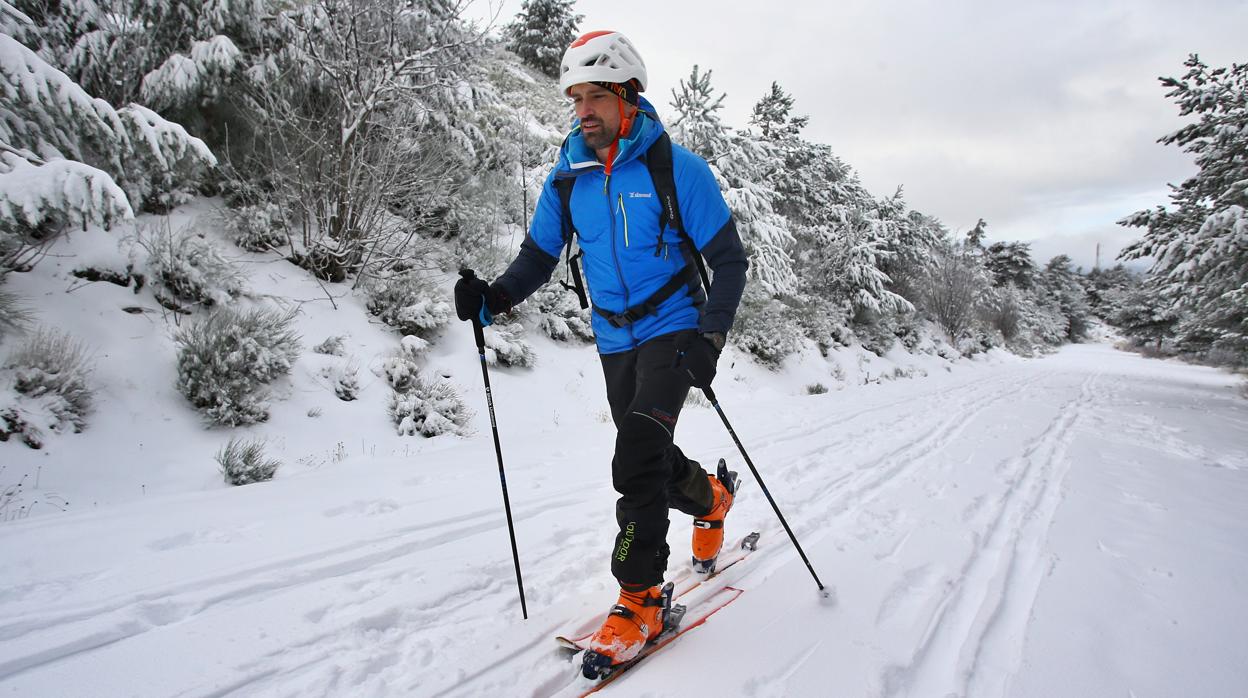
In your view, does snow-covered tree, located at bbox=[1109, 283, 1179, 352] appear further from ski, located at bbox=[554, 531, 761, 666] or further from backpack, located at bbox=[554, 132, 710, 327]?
backpack, located at bbox=[554, 132, 710, 327]

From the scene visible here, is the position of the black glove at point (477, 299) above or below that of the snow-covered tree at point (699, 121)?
below

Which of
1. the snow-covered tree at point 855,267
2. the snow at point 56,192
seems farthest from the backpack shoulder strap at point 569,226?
the snow-covered tree at point 855,267

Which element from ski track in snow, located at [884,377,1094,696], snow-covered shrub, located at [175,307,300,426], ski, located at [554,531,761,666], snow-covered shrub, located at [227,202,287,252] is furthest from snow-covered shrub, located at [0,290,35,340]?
ski track in snow, located at [884,377,1094,696]

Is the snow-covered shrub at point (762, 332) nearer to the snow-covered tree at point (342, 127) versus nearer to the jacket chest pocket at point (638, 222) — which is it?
the snow-covered tree at point (342, 127)

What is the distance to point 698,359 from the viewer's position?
2.11 metres

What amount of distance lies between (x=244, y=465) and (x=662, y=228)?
145 inches

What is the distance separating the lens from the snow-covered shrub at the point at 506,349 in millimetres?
7555

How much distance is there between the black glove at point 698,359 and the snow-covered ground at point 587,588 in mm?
1030

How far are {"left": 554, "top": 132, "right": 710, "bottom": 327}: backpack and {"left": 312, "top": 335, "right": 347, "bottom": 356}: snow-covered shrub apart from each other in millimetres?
4796

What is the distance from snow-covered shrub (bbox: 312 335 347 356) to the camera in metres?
6.07

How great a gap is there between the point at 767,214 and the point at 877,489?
1012cm

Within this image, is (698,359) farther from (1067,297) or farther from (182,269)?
(1067,297)

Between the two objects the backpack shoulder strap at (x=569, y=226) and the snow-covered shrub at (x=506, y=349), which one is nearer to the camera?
the backpack shoulder strap at (x=569, y=226)

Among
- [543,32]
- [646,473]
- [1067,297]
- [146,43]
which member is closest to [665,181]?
[646,473]
